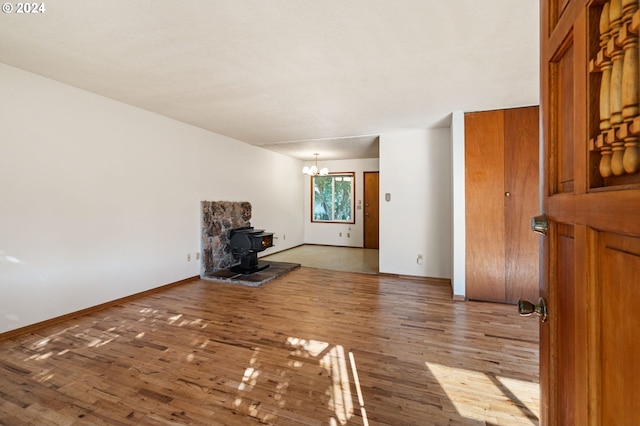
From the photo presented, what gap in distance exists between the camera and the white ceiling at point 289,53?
1833mm

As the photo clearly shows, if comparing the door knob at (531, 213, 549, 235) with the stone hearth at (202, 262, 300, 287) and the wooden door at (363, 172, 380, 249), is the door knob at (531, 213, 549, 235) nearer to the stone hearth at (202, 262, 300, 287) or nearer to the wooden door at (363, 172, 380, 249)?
the stone hearth at (202, 262, 300, 287)

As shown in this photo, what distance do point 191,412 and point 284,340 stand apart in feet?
3.27

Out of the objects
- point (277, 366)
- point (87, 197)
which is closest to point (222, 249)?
point (87, 197)

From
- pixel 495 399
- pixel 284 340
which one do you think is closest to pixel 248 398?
pixel 284 340

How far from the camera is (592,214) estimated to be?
551 mm

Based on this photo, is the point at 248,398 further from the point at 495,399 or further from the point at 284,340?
the point at 495,399

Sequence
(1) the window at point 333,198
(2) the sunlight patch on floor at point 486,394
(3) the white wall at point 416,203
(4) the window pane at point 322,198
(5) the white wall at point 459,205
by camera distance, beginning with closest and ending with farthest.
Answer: (2) the sunlight patch on floor at point 486,394 < (5) the white wall at point 459,205 < (3) the white wall at point 416,203 < (1) the window at point 333,198 < (4) the window pane at point 322,198

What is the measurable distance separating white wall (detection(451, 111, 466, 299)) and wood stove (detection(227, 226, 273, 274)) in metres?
3.09

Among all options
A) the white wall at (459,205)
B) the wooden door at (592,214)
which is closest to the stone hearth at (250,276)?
the white wall at (459,205)

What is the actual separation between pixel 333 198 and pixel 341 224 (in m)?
0.81

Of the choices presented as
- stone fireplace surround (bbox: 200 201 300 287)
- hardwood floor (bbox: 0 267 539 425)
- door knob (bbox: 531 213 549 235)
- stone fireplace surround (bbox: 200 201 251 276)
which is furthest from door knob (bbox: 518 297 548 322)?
stone fireplace surround (bbox: 200 201 251 276)

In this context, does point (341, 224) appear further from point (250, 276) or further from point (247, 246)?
point (250, 276)

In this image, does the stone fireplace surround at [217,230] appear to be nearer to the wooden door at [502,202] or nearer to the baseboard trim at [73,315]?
the baseboard trim at [73,315]

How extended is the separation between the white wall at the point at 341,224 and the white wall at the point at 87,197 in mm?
3837
